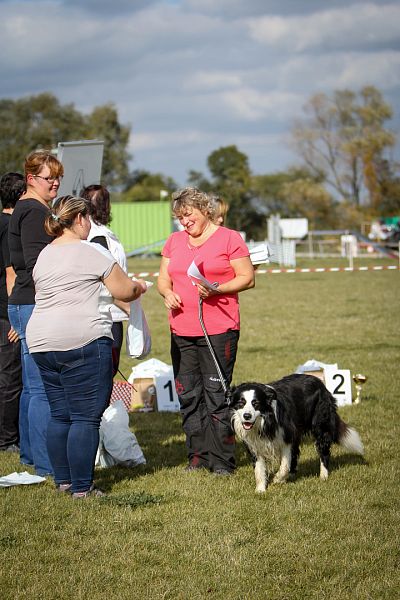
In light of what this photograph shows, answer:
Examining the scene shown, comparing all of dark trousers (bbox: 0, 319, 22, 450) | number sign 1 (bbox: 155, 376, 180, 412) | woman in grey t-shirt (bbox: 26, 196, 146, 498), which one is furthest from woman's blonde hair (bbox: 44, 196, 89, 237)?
number sign 1 (bbox: 155, 376, 180, 412)

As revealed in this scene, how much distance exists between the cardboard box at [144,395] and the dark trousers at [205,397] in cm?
218

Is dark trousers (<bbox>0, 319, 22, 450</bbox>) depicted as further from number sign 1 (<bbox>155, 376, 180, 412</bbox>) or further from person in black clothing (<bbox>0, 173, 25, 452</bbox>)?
number sign 1 (<bbox>155, 376, 180, 412</bbox>)

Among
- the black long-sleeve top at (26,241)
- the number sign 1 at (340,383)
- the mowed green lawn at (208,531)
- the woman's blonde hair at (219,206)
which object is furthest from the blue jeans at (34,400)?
the number sign 1 at (340,383)

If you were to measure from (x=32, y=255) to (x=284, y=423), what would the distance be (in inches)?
76.2

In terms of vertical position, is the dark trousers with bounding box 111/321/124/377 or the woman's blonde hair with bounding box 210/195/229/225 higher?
the woman's blonde hair with bounding box 210/195/229/225

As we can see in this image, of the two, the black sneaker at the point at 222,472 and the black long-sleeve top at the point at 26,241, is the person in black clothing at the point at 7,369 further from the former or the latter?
the black sneaker at the point at 222,472

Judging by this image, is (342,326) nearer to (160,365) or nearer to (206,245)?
(160,365)

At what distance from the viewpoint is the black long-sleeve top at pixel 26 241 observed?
5.12 metres

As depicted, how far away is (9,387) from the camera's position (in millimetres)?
6363

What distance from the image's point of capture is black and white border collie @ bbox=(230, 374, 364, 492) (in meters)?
5.05

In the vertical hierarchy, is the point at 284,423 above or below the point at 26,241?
below

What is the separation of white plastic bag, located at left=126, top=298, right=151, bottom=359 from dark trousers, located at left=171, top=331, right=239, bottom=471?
400 mm

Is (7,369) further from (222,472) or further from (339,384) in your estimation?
(339,384)

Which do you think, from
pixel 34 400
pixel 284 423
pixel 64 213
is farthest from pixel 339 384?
pixel 64 213
